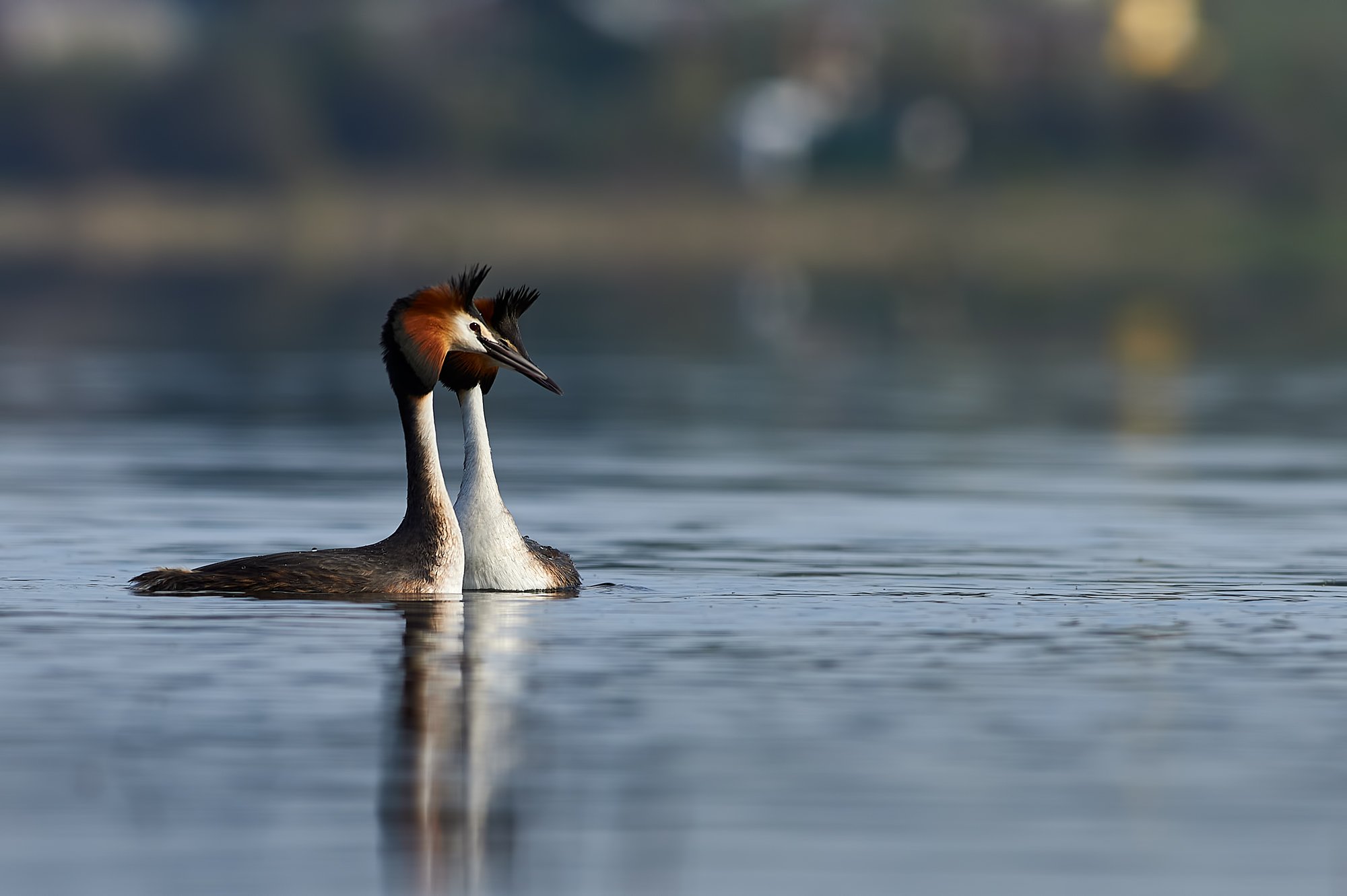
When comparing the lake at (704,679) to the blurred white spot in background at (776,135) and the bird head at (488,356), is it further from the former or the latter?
the blurred white spot in background at (776,135)

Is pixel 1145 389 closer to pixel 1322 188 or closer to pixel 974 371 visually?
pixel 974 371

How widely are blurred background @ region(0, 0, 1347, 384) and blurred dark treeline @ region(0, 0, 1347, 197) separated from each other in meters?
0.19

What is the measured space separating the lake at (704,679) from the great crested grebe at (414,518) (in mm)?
199

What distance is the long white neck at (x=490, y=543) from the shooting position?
1534cm

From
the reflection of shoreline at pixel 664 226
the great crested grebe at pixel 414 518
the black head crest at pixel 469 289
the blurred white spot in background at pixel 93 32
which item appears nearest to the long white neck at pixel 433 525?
the great crested grebe at pixel 414 518

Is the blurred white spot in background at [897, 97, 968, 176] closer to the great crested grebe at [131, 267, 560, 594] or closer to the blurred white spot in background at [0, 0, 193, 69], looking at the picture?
the blurred white spot in background at [0, 0, 193, 69]

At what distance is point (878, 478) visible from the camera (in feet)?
75.9

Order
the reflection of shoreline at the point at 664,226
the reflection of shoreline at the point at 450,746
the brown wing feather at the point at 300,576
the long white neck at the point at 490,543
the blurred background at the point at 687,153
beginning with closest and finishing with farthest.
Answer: the reflection of shoreline at the point at 450,746 < the brown wing feather at the point at 300,576 < the long white neck at the point at 490,543 < the blurred background at the point at 687,153 < the reflection of shoreline at the point at 664,226

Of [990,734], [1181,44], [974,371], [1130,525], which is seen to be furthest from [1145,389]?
[1181,44]

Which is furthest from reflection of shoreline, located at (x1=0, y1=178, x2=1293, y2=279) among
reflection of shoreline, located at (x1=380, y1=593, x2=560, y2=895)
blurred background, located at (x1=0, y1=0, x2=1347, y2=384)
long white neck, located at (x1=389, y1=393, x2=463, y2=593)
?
reflection of shoreline, located at (x1=380, y1=593, x2=560, y2=895)

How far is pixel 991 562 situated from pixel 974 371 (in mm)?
20398

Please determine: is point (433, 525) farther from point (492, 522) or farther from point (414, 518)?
point (492, 522)

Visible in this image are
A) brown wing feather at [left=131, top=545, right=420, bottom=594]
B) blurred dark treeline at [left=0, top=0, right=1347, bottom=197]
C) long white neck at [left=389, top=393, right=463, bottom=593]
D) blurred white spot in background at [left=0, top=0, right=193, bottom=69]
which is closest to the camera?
brown wing feather at [left=131, top=545, right=420, bottom=594]

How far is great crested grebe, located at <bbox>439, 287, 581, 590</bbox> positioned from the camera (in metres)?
15.3
